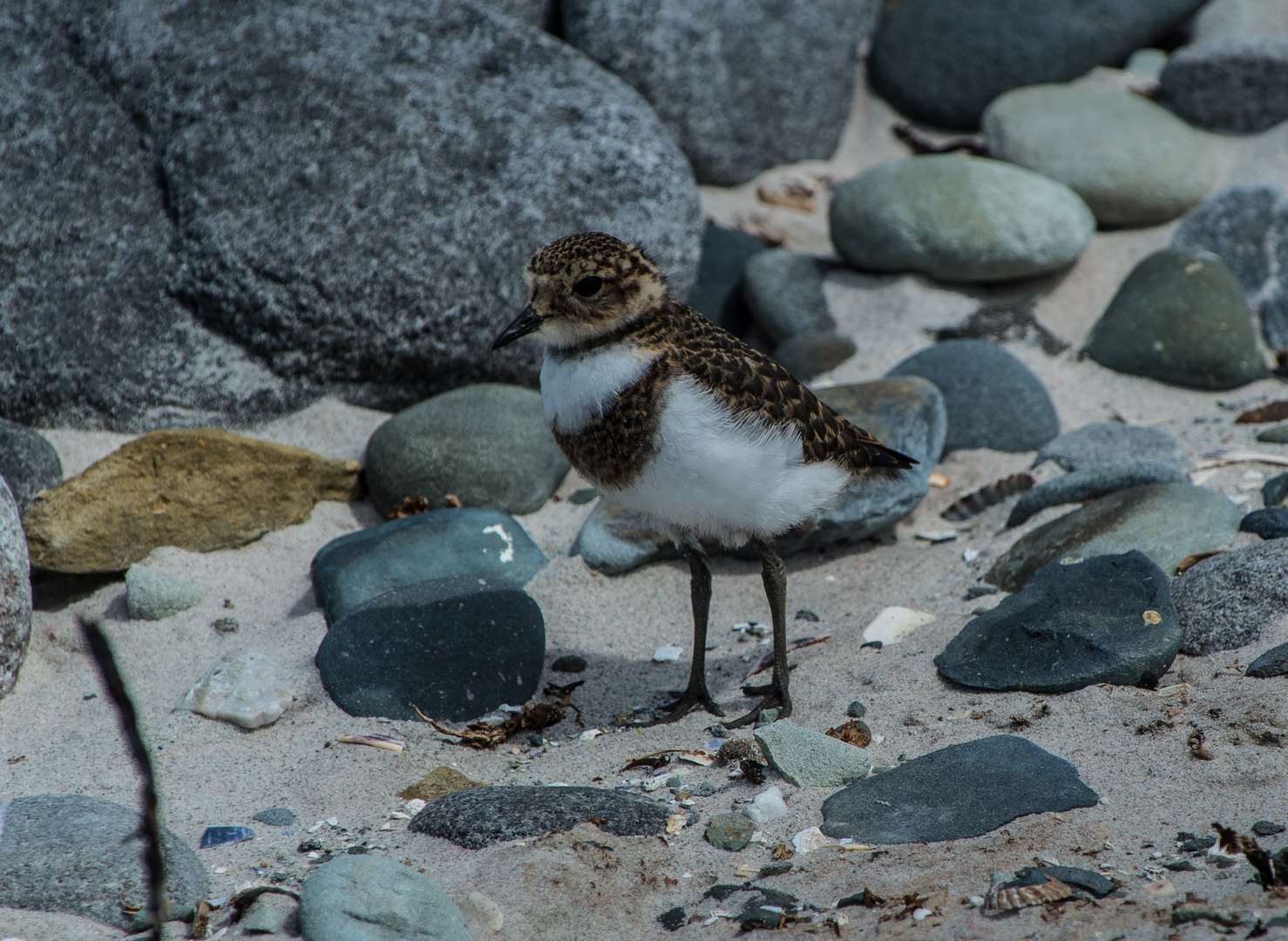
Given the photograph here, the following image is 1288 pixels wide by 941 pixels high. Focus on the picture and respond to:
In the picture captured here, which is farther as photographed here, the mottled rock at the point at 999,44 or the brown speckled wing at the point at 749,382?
the mottled rock at the point at 999,44

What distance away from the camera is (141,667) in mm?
4469

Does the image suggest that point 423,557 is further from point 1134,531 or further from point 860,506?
point 1134,531

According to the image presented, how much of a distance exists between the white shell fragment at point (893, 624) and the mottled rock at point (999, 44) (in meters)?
5.71

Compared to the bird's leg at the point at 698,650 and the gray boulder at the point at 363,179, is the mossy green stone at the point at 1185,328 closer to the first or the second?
the gray boulder at the point at 363,179

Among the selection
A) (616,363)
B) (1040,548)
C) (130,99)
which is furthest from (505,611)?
(130,99)

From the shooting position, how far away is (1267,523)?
4.39 meters

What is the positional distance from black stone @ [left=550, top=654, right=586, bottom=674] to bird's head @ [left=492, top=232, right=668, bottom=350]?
144 cm

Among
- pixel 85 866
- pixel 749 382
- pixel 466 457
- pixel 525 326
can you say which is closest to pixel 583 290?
pixel 525 326

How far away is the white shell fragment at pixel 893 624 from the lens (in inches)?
175

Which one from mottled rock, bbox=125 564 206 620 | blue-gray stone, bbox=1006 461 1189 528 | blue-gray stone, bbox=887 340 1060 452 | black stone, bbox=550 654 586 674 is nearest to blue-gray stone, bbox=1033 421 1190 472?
blue-gray stone, bbox=887 340 1060 452

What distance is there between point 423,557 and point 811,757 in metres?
2.14

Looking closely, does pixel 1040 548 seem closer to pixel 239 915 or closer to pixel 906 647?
pixel 906 647

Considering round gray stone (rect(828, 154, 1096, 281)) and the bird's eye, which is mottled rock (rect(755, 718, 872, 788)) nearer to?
the bird's eye

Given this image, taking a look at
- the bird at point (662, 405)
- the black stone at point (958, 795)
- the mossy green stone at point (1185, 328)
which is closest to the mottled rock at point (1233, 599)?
the black stone at point (958, 795)
